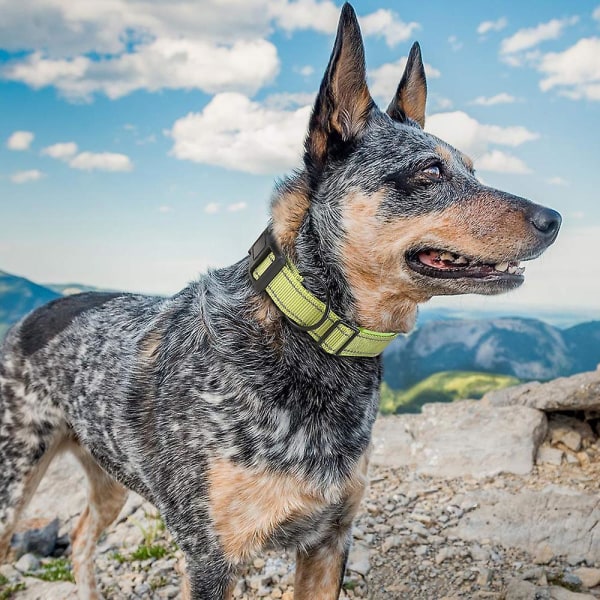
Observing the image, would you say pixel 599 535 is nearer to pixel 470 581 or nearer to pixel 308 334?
pixel 470 581

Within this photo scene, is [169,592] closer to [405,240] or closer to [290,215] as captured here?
[290,215]

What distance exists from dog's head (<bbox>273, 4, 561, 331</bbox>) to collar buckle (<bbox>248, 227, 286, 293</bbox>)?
5 cm

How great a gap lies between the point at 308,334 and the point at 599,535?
3565 millimetres

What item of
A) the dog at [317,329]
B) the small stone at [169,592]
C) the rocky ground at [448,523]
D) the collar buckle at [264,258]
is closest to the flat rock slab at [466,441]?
the rocky ground at [448,523]

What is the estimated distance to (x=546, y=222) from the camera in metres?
3.43

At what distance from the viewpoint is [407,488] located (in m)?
6.85

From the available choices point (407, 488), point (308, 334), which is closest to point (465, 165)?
point (308, 334)

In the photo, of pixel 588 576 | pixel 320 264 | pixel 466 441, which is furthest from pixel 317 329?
pixel 466 441

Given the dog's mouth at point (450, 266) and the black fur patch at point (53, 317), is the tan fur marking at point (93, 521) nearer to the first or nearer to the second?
the black fur patch at point (53, 317)

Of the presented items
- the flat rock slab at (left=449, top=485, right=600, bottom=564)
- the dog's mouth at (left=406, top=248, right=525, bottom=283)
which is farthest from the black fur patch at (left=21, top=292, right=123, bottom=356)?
the flat rock slab at (left=449, top=485, right=600, bottom=564)

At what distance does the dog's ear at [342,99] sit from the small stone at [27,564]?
14.4ft

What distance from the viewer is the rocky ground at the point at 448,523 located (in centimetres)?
516

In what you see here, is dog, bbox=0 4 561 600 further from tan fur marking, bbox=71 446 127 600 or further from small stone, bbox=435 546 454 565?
small stone, bbox=435 546 454 565

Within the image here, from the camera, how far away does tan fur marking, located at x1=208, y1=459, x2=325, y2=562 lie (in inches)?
133
